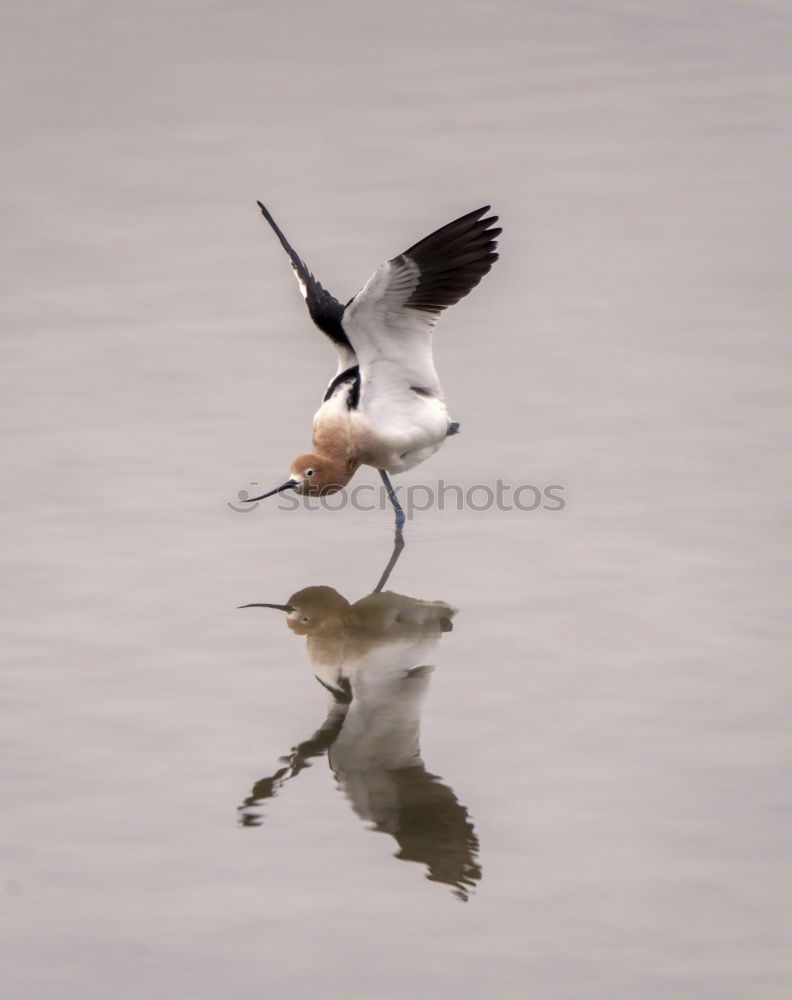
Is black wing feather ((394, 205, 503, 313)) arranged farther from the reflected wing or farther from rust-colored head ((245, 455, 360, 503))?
the reflected wing

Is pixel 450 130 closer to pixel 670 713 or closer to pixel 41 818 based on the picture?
pixel 670 713

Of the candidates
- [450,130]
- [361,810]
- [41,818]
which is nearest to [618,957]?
[361,810]

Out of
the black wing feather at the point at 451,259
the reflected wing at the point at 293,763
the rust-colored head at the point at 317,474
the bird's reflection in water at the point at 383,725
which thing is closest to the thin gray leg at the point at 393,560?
the bird's reflection in water at the point at 383,725

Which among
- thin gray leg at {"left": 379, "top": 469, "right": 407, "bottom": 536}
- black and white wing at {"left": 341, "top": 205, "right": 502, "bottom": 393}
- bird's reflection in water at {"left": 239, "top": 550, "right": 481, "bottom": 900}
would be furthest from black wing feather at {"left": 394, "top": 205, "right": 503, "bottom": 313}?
bird's reflection in water at {"left": 239, "top": 550, "right": 481, "bottom": 900}

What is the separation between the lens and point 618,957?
16.6 feet

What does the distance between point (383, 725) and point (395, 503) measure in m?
2.57

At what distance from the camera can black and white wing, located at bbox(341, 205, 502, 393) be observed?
8.31 metres

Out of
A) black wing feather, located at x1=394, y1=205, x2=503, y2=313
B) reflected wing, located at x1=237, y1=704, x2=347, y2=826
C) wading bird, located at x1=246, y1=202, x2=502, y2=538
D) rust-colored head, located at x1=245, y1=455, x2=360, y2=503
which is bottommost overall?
reflected wing, located at x1=237, y1=704, x2=347, y2=826

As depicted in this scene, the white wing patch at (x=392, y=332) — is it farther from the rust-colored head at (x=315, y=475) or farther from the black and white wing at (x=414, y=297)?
the rust-colored head at (x=315, y=475)

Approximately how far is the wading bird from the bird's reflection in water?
77cm

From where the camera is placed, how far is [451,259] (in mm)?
8438

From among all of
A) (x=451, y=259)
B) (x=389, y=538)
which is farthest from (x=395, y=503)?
(x=451, y=259)

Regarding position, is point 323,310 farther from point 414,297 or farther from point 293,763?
point 293,763

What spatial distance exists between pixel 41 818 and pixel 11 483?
11.9 feet
